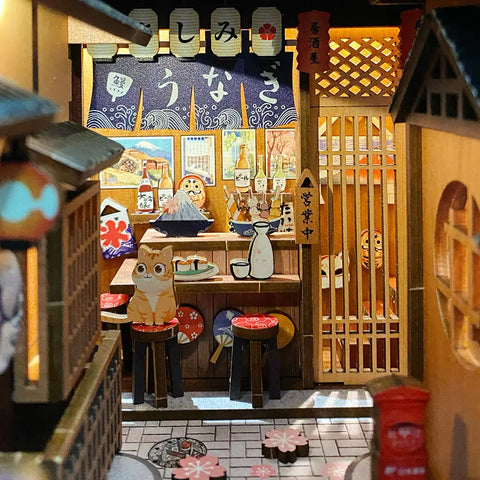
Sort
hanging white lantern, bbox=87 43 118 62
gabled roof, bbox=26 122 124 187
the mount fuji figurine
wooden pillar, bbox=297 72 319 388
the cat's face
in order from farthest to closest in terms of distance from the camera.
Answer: the mount fuji figurine, wooden pillar, bbox=297 72 319 388, hanging white lantern, bbox=87 43 118 62, the cat's face, gabled roof, bbox=26 122 124 187

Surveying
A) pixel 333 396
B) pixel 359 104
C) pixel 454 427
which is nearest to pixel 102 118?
pixel 359 104

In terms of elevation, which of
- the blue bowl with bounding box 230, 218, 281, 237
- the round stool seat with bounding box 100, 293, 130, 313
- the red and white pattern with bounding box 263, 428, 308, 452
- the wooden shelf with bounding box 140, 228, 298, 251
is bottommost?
the red and white pattern with bounding box 263, 428, 308, 452

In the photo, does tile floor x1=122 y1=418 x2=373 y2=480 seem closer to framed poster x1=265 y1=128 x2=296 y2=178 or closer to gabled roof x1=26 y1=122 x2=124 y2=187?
framed poster x1=265 y1=128 x2=296 y2=178

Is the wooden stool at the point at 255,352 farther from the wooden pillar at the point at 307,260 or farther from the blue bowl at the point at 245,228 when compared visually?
the blue bowl at the point at 245,228

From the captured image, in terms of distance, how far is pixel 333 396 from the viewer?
8352mm

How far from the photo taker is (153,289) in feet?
26.2

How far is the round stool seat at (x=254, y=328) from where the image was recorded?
26.4 ft

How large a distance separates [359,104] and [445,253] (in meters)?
3.17

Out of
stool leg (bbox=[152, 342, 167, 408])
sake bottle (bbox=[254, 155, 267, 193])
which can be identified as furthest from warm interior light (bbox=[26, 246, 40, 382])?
sake bottle (bbox=[254, 155, 267, 193])

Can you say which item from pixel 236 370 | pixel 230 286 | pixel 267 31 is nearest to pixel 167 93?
pixel 267 31

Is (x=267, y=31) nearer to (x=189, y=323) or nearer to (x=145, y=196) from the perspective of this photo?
(x=145, y=196)

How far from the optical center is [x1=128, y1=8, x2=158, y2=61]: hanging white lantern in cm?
807

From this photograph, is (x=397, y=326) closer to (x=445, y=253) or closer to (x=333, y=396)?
(x=333, y=396)

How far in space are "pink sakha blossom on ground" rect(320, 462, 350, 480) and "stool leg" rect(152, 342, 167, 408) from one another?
1.91m
